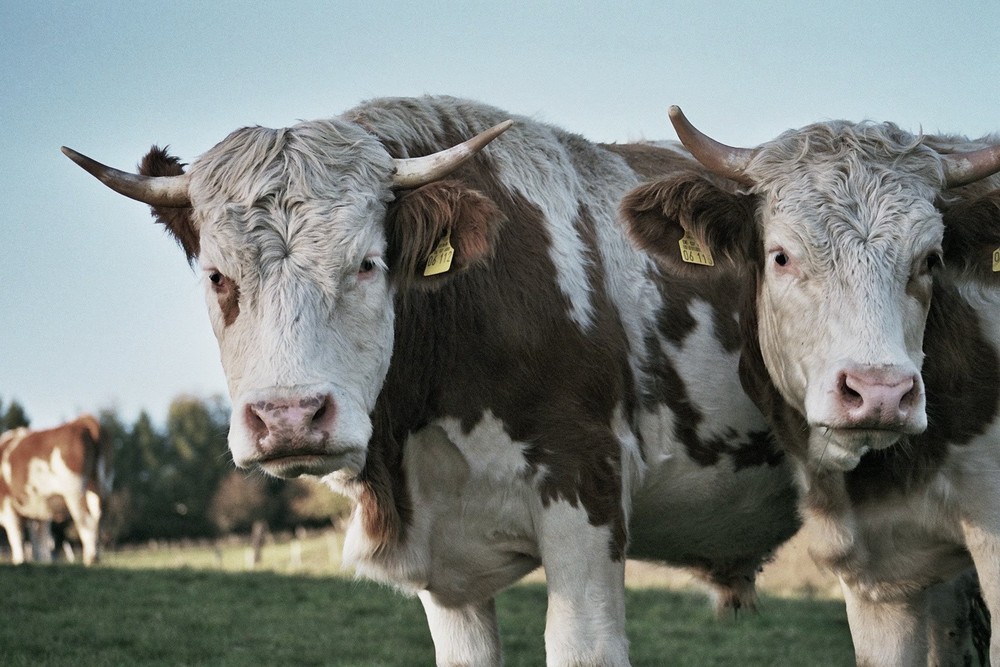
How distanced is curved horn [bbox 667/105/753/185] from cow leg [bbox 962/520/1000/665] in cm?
193

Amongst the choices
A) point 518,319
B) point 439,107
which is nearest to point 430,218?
point 518,319

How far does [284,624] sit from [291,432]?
26.4ft

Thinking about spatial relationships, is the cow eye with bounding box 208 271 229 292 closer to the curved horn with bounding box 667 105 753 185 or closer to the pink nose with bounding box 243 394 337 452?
the pink nose with bounding box 243 394 337 452

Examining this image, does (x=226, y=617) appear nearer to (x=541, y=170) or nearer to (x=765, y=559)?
(x=765, y=559)

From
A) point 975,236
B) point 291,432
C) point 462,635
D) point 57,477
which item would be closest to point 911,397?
point 975,236

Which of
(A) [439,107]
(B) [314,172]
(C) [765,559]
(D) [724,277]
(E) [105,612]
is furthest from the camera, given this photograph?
(E) [105,612]

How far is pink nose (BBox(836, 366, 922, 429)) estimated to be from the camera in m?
4.68

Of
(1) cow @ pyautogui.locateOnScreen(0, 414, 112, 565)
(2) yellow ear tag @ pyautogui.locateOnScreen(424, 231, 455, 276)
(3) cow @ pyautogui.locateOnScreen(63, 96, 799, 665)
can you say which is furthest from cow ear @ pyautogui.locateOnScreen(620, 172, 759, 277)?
(1) cow @ pyautogui.locateOnScreen(0, 414, 112, 565)

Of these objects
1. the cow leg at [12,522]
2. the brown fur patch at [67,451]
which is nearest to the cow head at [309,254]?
the brown fur patch at [67,451]

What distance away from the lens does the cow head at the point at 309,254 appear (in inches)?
183

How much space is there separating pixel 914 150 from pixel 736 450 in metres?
1.86

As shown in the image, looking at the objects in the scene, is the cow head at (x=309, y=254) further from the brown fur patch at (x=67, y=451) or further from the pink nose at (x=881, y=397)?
the brown fur patch at (x=67, y=451)

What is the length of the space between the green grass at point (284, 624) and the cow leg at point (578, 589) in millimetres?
3456

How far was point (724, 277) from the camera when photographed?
6.75m
